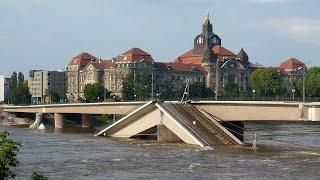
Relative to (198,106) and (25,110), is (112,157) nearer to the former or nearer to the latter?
(198,106)

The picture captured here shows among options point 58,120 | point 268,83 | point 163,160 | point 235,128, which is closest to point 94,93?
point 58,120

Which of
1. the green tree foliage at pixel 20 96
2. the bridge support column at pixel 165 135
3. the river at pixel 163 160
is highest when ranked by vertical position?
the green tree foliage at pixel 20 96

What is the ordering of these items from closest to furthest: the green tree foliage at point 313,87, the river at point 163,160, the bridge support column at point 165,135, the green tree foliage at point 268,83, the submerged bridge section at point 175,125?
the river at point 163,160 → the submerged bridge section at point 175,125 → the bridge support column at point 165,135 → the green tree foliage at point 313,87 → the green tree foliage at point 268,83

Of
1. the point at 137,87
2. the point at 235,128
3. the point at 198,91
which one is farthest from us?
the point at 137,87

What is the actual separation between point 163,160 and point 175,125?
64.4ft

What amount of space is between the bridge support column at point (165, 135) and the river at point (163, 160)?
2.28 m


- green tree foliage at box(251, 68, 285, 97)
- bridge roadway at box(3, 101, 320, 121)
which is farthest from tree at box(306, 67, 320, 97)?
bridge roadway at box(3, 101, 320, 121)

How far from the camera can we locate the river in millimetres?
50438

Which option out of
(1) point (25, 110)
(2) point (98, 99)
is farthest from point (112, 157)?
(2) point (98, 99)

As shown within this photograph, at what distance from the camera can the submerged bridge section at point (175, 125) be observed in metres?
77.6

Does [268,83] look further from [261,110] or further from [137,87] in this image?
[261,110]

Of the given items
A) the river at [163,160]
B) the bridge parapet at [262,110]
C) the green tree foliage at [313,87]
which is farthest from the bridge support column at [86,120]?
the green tree foliage at [313,87]

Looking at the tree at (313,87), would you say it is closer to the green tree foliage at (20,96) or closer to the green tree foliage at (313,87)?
the green tree foliage at (313,87)

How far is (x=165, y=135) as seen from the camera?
275 ft
